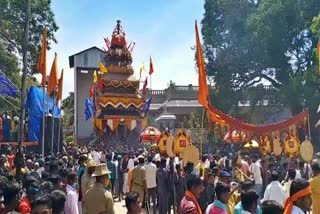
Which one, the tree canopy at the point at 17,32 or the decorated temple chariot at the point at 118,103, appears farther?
the decorated temple chariot at the point at 118,103

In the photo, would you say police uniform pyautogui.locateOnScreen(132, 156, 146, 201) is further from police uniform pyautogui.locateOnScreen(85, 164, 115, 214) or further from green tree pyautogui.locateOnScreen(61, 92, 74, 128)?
green tree pyautogui.locateOnScreen(61, 92, 74, 128)

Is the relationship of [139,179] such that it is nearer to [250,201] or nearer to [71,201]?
[71,201]

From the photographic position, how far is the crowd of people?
16.5ft

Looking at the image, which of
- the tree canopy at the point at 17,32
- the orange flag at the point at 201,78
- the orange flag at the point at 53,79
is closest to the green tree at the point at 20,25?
the tree canopy at the point at 17,32

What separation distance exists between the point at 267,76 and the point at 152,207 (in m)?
22.6

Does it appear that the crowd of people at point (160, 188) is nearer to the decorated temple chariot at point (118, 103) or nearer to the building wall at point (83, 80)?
the decorated temple chariot at point (118, 103)

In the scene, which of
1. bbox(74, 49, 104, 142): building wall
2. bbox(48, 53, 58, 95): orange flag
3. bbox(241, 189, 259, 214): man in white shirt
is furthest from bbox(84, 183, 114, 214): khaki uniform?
bbox(74, 49, 104, 142): building wall

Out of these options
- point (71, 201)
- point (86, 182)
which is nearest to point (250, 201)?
point (71, 201)

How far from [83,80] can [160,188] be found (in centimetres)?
3974

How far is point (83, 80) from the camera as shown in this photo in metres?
50.4

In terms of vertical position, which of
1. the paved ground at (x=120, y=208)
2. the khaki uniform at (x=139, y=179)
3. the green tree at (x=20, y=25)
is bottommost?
the paved ground at (x=120, y=208)

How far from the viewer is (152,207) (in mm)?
13898

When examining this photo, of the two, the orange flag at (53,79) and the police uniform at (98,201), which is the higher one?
the orange flag at (53,79)

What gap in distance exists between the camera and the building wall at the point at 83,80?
155ft
